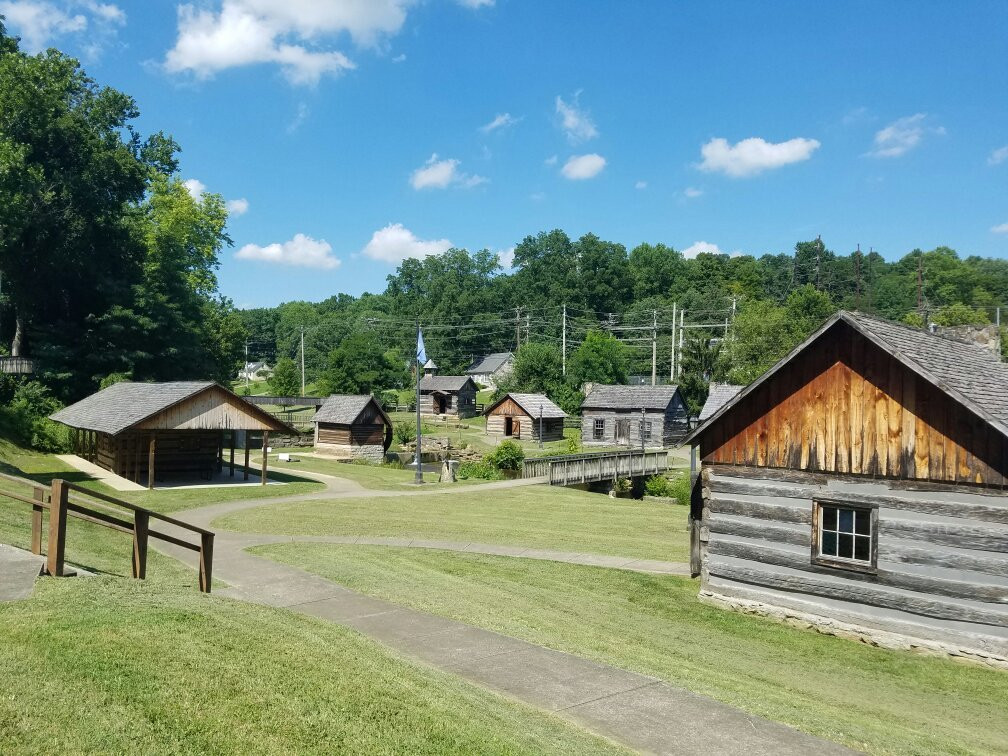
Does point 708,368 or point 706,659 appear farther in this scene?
point 708,368

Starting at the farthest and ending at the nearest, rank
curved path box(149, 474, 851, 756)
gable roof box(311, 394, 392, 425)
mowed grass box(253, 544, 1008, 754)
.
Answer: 1. gable roof box(311, 394, 392, 425)
2. mowed grass box(253, 544, 1008, 754)
3. curved path box(149, 474, 851, 756)

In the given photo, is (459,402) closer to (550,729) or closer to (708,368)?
(708,368)

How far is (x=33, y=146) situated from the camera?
5066 centimetres

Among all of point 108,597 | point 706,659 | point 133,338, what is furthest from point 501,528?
point 133,338

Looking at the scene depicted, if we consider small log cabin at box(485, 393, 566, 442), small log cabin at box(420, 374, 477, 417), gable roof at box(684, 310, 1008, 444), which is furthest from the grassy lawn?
small log cabin at box(420, 374, 477, 417)

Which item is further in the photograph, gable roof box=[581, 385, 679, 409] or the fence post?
gable roof box=[581, 385, 679, 409]

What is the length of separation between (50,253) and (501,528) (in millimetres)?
42012

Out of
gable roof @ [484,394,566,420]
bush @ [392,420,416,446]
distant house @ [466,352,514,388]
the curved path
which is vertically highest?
distant house @ [466,352,514,388]

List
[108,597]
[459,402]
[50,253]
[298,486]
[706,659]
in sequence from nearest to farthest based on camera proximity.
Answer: [108,597], [706,659], [298,486], [50,253], [459,402]

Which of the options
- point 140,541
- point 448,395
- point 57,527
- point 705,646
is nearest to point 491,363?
point 448,395

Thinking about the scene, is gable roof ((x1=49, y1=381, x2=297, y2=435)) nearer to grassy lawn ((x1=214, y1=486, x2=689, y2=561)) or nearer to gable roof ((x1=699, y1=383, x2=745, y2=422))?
grassy lawn ((x1=214, y1=486, x2=689, y2=561))

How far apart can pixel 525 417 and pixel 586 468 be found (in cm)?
2610

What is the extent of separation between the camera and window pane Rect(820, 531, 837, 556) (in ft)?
46.8

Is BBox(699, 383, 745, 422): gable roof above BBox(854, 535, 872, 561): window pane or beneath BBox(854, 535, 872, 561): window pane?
above
